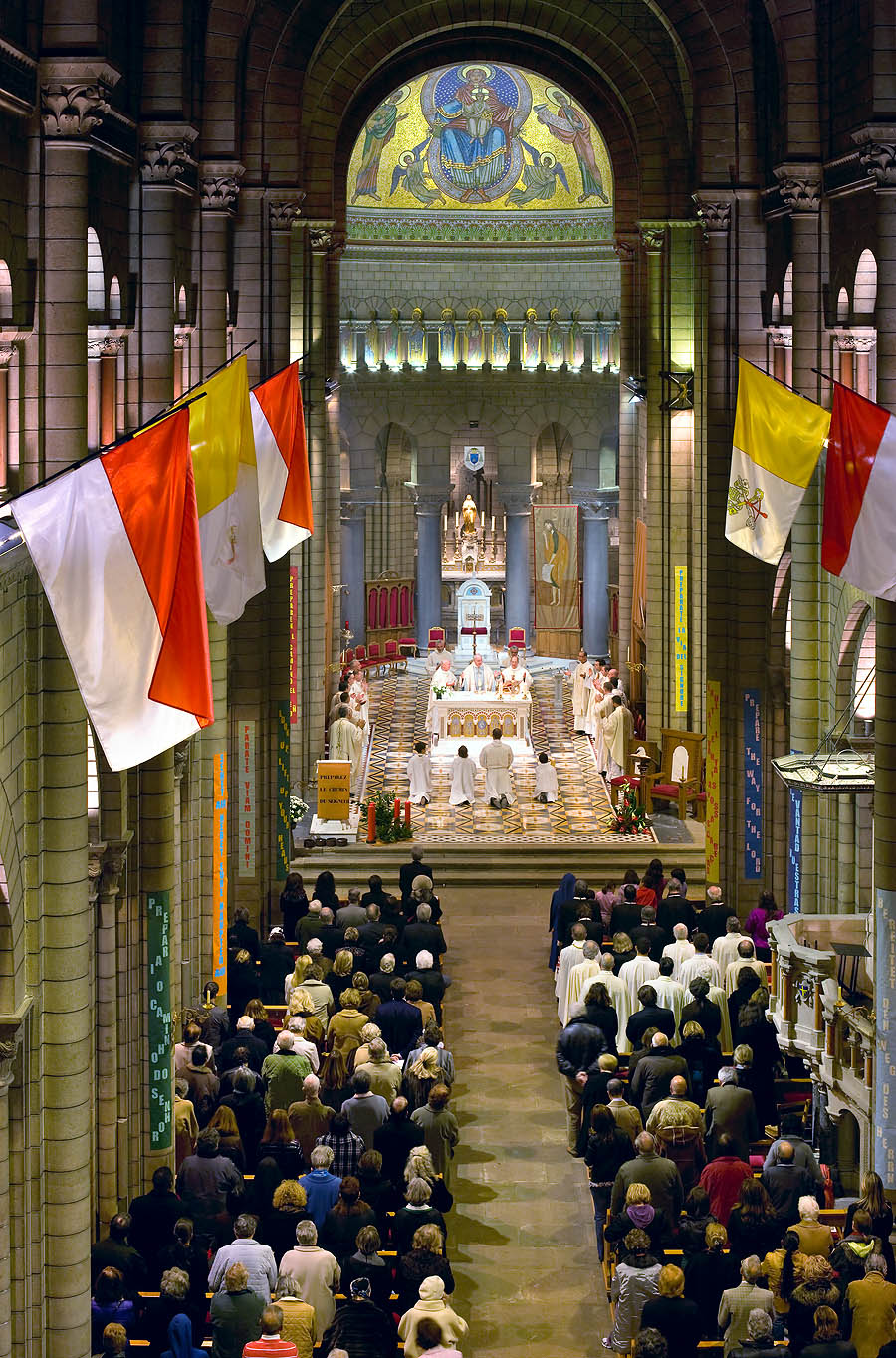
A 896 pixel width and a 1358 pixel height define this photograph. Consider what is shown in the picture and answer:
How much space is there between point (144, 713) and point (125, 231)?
8.18 meters

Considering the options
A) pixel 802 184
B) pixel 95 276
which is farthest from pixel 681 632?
pixel 95 276

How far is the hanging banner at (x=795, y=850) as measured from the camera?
24125 mm

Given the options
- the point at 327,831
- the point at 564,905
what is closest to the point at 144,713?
the point at 564,905

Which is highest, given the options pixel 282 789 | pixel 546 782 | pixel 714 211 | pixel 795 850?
pixel 714 211

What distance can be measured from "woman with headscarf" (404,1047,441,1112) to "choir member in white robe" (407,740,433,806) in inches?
692

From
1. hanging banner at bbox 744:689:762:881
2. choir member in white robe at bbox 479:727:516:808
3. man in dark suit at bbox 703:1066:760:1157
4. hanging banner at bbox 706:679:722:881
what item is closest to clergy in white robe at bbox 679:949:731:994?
man in dark suit at bbox 703:1066:760:1157

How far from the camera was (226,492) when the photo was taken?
57.8 feet

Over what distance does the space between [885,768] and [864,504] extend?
8.39 ft

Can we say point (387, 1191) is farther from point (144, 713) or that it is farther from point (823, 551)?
point (823, 551)

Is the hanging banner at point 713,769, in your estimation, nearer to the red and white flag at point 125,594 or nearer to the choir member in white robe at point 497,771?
the choir member in white robe at point 497,771

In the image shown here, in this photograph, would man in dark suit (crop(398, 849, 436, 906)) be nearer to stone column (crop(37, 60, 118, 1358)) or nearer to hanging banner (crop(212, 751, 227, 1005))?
hanging banner (crop(212, 751, 227, 1005))

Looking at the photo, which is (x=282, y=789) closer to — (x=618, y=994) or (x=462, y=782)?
(x=462, y=782)

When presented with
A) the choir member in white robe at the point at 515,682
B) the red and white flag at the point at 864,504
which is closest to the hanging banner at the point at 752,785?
the red and white flag at the point at 864,504

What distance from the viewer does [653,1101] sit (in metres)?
18.9
